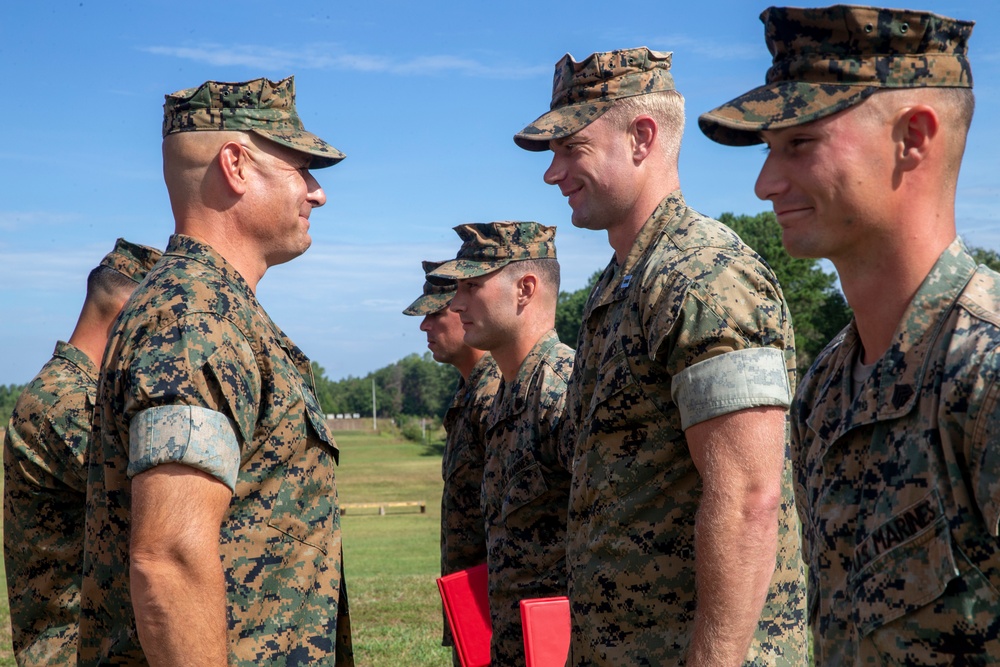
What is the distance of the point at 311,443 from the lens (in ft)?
11.3

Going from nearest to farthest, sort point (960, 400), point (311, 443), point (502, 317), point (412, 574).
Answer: point (960, 400) < point (311, 443) < point (502, 317) < point (412, 574)

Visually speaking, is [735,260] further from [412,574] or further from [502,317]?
[412,574]

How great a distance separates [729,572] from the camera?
115 inches

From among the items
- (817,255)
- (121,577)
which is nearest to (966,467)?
(817,255)

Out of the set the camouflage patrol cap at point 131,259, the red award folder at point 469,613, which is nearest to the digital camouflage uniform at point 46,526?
the camouflage patrol cap at point 131,259

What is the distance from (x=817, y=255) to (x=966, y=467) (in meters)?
0.69

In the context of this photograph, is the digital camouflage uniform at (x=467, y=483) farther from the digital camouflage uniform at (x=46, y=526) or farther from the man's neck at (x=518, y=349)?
the digital camouflage uniform at (x=46, y=526)

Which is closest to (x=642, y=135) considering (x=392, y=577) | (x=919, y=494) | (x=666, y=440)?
(x=666, y=440)

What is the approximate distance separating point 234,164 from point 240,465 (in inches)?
43.6

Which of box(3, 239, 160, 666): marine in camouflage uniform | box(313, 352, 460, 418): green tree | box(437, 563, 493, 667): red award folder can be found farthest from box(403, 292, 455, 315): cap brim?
box(313, 352, 460, 418): green tree

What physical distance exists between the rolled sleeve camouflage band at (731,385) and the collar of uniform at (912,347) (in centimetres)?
54

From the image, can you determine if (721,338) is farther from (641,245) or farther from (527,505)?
(527,505)

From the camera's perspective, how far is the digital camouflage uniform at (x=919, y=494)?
2.07 m

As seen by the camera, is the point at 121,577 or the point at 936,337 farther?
the point at 121,577
